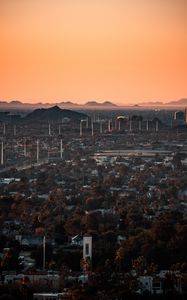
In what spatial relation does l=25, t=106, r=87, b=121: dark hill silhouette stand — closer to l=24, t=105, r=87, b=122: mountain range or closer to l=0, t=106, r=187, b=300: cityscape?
l=24, t=105, r=87, b=122: mountain range

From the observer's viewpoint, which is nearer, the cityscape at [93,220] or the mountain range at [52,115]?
the cityscape at [93,220]

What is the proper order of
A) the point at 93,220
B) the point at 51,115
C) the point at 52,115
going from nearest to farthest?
the point at 93,220 → the point at 51,115 → the point at 52,115

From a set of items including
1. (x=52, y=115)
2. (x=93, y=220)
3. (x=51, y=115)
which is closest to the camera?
(x=93, y=220)

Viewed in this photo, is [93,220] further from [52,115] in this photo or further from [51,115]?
[52,115]

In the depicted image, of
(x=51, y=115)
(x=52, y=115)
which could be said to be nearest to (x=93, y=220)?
(x=51, y=115)

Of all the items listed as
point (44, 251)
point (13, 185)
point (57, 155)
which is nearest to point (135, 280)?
point (44, 251)

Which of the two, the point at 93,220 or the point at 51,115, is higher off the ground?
the point at 93,220

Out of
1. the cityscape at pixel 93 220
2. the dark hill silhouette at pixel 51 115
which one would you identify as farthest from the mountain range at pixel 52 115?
the cityscape at pixel 93 220

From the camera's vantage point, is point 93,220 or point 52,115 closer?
point 93,220

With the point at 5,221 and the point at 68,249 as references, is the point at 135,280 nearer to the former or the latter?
the point at 68,249

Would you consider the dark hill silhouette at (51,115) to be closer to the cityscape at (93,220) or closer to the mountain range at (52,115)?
the mountain range at (52,115)

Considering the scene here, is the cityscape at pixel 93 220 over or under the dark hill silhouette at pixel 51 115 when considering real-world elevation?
over
